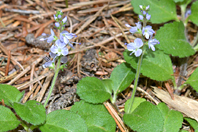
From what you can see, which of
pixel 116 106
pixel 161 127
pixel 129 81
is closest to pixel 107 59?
pixel 129 81

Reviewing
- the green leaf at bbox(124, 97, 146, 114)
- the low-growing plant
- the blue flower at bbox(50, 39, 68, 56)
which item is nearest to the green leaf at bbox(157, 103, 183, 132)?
the low-growing plant

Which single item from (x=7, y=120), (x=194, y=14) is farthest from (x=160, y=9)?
(x=7, y=120)

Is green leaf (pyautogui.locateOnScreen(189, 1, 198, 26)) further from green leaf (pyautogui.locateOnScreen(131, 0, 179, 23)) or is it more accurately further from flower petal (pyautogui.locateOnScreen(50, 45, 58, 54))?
flower petal (pyautogui.locateOnScreen(50, 45, 58, 54))

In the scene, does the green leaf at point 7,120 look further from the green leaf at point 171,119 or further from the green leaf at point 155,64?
the green leaf at point 171,119

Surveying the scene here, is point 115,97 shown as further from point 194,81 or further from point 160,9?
point 160,9

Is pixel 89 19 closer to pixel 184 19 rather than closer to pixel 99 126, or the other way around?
pixel 184 19

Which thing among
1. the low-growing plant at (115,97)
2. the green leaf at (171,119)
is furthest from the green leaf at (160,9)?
the green leaf at (171,119)

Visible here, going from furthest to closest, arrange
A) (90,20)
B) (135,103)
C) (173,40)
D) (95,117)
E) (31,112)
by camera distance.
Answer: (90,20) < (173,40) < (135,103) < (95,117) < (31,112)
